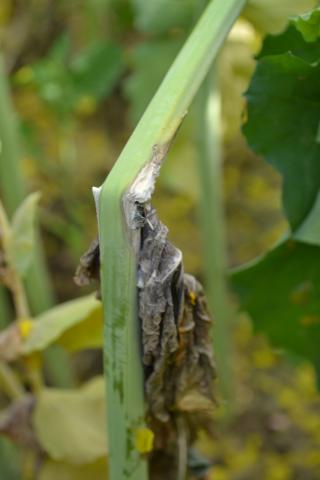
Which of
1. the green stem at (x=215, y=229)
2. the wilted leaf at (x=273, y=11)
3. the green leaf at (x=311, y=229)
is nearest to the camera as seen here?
the green leaf at (x=311, y=229)

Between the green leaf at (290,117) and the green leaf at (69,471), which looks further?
the green leaf at (69,471)

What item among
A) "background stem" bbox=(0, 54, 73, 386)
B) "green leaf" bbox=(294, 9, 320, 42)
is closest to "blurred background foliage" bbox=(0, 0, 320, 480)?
"background stem" bbox=(0, 54, 73, 386)

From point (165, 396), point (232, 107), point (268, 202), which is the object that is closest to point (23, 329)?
point (165, 396)

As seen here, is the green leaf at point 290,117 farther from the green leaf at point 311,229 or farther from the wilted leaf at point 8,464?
the wilted leaf at point 8,464

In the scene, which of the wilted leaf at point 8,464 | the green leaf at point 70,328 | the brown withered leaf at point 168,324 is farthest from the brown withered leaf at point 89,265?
the wilted leaf at point 8,464

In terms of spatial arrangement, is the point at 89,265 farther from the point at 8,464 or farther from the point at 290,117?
the point at 8,464

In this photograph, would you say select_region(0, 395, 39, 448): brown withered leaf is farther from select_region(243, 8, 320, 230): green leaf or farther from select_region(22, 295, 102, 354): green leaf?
select_region(243, 8, 320, 230): green leaf

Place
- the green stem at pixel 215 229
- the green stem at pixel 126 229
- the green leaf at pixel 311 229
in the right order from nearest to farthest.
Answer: the green stem at pixel 126 229 → the green leaf at pixel 311 229 → the green stem at pixel 215 229

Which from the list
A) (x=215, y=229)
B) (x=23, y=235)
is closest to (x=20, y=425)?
(x=23, y=235)
